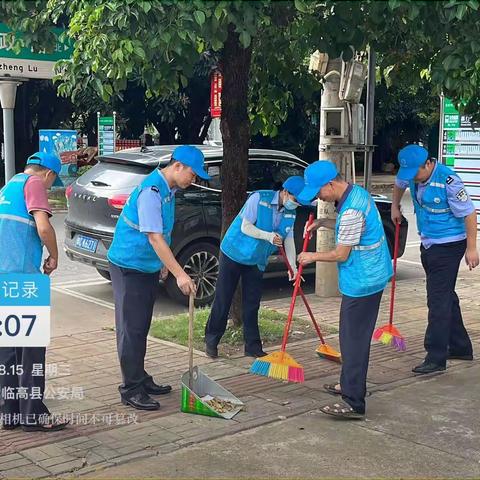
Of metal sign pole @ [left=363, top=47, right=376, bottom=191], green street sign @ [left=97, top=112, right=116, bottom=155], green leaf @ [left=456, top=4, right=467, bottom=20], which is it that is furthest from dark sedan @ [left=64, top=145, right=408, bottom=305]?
green street sign @ [left=97, top=112, right=116, bottom=155]

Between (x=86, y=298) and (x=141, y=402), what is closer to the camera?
(x=141, y=402)

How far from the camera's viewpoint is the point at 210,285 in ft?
29.0

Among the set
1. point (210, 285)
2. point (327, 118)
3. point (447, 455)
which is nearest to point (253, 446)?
point (447, 455)

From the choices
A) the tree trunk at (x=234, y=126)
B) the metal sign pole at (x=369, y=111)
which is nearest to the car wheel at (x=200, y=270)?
the tree trunk at (x=234, y=126)

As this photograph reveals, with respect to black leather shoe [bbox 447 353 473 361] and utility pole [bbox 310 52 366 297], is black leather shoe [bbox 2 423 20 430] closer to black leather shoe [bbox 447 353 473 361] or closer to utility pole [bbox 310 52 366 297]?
black leather shoe [bbox 447 353 473 361]

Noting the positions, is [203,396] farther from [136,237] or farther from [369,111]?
[369,111]

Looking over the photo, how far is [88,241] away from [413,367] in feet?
13.4

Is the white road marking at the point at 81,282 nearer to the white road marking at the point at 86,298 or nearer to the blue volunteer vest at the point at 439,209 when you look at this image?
the white road marking at the point at 86,298

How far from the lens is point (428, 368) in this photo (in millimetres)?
6141

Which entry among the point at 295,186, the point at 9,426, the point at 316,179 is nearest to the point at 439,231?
the point at 295,186

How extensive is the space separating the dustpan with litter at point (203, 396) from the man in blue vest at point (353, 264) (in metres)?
0.63

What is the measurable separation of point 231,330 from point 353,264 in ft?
7.75

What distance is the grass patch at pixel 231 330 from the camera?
695 cm

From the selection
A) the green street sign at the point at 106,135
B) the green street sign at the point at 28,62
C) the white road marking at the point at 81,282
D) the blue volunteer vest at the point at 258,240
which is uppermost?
the green street sign at the point at 28,62
